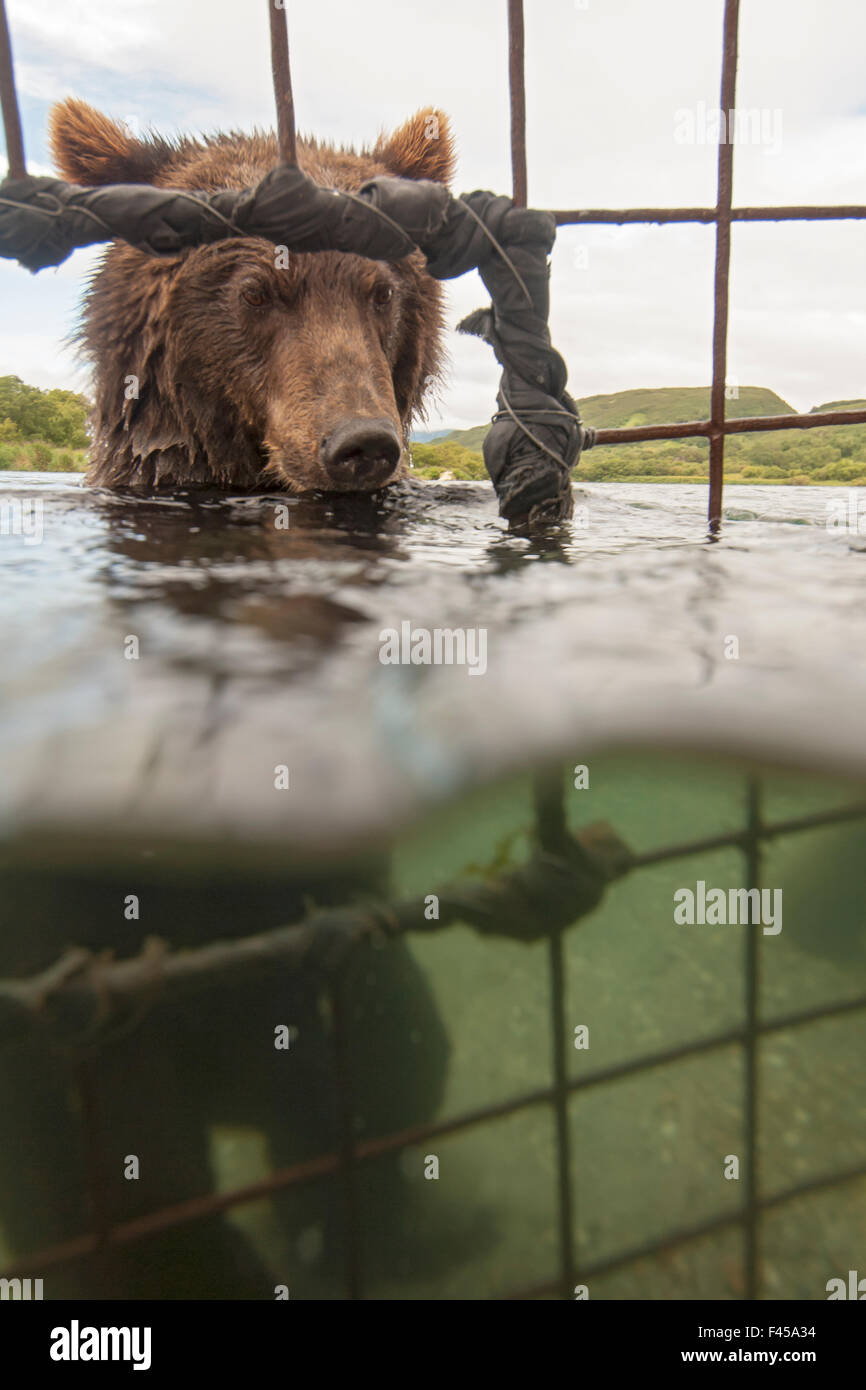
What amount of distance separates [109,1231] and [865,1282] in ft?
3.59

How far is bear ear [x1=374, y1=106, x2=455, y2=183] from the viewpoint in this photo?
4.32 meters

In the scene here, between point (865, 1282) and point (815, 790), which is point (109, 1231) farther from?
point (815, 790)

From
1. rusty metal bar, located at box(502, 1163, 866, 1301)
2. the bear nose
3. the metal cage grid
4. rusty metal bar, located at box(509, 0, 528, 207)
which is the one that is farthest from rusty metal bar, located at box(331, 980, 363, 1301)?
rusty metal bar, located at box(509, 0, 528, 207)

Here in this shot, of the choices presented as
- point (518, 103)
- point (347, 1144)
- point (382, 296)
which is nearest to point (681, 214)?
point (518, 103)

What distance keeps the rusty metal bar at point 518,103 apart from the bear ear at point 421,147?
159 centimetres

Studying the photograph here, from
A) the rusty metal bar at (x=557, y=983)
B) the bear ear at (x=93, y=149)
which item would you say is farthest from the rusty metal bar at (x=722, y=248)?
the bear ear at (x=93, y=149)

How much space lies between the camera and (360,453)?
3.21m

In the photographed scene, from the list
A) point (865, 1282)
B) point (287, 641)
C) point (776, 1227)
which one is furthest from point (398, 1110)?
point (287, 641)

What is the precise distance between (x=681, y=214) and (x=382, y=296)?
1336mm

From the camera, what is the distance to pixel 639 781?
5.06 ft

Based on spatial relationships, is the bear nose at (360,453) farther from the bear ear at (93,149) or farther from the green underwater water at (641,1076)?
the green underwater water at (641,1076)

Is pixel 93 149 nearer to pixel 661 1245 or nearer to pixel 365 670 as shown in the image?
pixel 365 670

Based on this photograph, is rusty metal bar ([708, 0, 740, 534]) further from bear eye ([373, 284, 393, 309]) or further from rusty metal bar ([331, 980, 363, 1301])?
rusty metal bar ([331, 980, 363, 1301])
